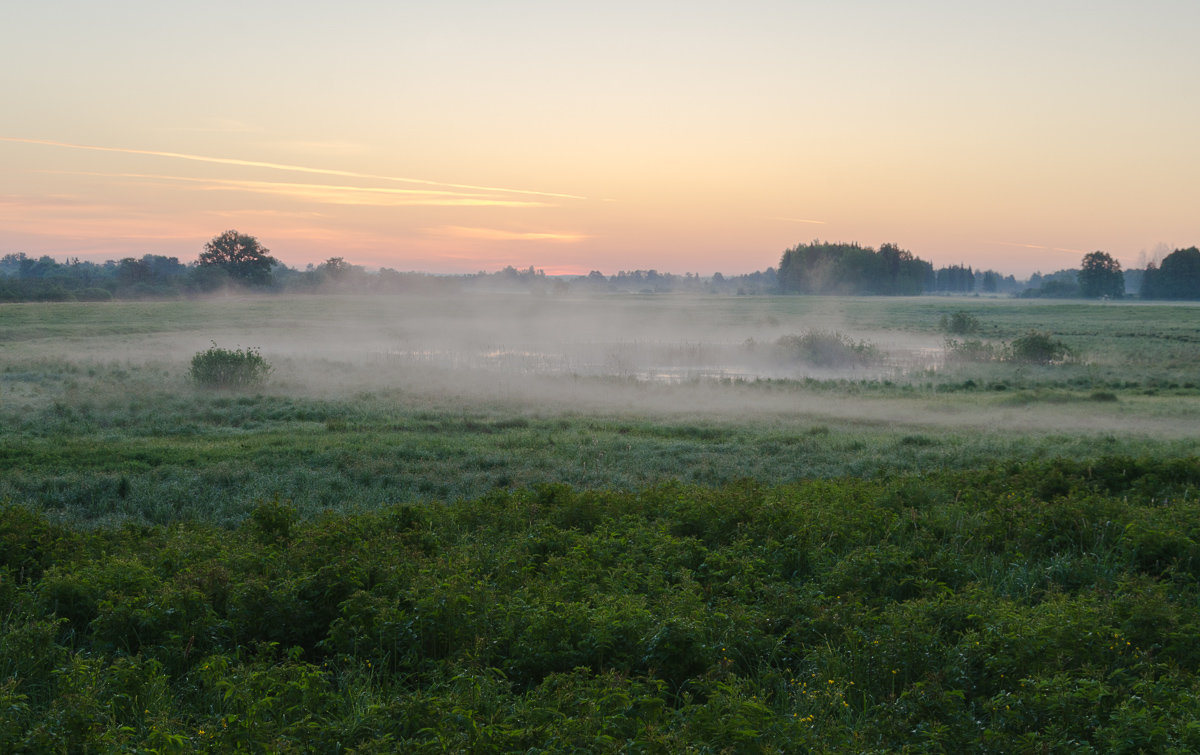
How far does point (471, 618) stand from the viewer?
7.17 m

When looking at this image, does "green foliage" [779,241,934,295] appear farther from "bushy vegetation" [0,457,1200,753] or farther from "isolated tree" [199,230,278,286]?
"bushy vegetation" [0,457,1200,753]

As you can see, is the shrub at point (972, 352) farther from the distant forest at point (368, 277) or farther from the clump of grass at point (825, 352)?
the distant forest at point (368, 277)

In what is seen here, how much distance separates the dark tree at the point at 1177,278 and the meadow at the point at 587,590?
16254cm

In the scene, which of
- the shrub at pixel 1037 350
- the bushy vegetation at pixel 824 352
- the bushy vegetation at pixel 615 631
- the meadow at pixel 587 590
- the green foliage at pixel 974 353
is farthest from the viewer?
the green foliage at pixel 974 353

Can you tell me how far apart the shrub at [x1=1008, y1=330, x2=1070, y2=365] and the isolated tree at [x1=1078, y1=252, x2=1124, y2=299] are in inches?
5337

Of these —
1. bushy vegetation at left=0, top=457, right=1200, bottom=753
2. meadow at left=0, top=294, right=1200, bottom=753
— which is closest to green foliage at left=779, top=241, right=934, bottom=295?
meadow at left=0, top=294, right=1200, bottom=753

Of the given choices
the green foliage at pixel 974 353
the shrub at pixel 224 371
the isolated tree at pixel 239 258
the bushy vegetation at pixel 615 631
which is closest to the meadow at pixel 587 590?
the bushy vegetation at pixel 615 631

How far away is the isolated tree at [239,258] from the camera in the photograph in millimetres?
115938

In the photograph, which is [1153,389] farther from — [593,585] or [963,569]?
[593,585]

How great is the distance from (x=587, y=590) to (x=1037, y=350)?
145ft

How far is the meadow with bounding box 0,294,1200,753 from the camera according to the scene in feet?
18.5

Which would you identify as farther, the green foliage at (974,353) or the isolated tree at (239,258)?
the isolated tree at (239,258)

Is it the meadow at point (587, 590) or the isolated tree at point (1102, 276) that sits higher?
the isolated tree at point (1102, 276)

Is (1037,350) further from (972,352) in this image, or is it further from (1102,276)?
(1102,276)
